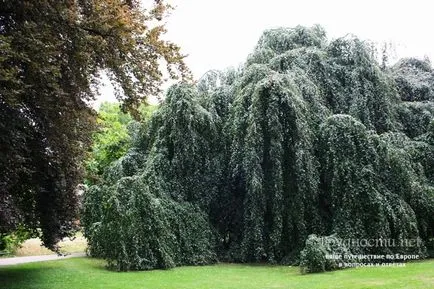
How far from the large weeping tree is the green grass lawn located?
204cm

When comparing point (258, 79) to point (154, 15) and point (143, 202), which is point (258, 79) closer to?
point (143, 202)

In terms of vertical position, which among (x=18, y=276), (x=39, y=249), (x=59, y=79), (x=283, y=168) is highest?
(x=59, y=79)

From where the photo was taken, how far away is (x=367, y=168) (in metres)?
10.9

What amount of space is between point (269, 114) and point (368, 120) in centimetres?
313

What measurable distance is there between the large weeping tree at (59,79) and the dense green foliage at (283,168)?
3317mm

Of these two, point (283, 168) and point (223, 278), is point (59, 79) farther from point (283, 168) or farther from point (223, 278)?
point (283, 168)

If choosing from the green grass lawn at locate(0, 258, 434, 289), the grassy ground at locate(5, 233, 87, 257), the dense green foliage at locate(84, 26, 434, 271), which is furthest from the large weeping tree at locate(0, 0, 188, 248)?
the grassy ground at locate(5, 233, 87, 257)

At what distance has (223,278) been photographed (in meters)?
9.77

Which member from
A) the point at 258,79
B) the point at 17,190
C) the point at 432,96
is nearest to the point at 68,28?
the point at 17,190

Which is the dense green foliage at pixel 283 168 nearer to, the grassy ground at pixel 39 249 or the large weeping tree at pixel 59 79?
the large weeping tree at pixel 59 79

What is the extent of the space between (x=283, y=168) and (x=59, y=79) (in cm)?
640

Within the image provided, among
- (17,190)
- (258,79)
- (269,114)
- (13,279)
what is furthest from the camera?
(258,79)

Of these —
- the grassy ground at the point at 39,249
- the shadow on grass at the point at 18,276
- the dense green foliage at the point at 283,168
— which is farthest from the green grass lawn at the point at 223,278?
the grassy ground at the point at 39,249

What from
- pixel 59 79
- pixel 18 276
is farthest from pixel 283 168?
pixel 18 276
